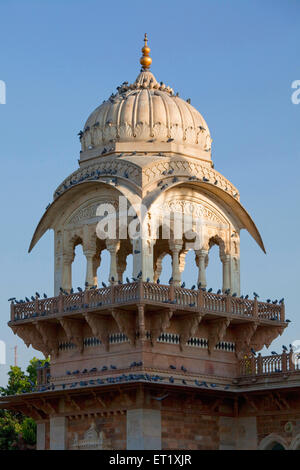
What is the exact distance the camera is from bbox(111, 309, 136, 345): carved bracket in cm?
3475

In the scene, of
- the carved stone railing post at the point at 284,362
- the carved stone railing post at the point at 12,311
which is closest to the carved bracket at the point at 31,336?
the carved stone railing post at the point at 12,311

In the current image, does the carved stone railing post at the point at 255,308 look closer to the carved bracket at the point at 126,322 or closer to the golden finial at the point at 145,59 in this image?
the carved bracket at the point at 126,322

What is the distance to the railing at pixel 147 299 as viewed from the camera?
34.5 meters

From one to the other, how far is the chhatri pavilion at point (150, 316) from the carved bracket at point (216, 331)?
1.4 inches

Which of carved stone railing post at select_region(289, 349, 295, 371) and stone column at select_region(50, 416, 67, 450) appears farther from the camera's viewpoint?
stone column at select_region(50, 416, 67, 450)

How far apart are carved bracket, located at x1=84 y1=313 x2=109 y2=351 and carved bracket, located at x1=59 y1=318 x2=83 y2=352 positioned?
0.81 metres

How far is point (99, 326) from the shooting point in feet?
117

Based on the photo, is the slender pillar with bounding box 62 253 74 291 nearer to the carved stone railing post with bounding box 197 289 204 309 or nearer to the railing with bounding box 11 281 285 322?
the railing with bounding box 11 281 285 322

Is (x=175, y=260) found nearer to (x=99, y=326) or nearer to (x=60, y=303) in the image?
(x=99, y=326)

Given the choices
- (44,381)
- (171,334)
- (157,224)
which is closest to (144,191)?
(157,224)

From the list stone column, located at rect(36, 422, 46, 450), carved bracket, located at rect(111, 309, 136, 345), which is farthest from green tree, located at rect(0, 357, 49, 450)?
carved bracket, located at rect(111, 309, 136, 345)

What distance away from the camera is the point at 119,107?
37344 mm

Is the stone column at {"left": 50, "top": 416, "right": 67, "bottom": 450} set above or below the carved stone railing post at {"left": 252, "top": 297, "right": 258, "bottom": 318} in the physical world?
below
